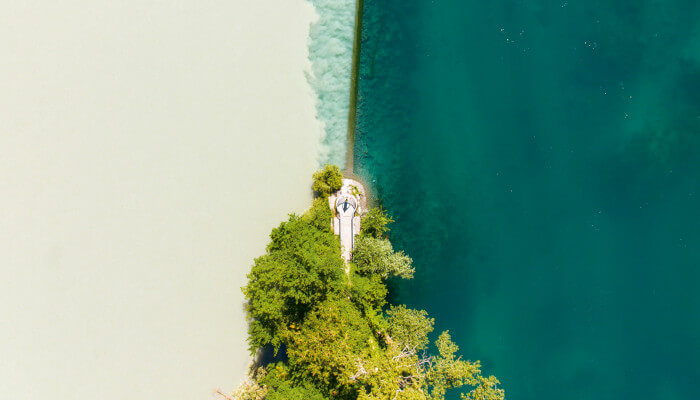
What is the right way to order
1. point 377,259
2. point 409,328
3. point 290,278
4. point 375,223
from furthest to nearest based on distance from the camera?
point 375,223 < point 409,328 < point 377,259 < point 290,278

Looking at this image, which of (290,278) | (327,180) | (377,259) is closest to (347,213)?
(327,180)

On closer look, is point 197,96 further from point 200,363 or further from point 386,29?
point 200,363

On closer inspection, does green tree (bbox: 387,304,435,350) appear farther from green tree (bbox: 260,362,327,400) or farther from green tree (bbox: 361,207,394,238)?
green tree (bbox: 260,362,327,400)

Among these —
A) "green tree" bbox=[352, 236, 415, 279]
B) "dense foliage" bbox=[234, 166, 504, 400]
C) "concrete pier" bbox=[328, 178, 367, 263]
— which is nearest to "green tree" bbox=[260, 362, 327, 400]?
"dense foliage" bbox=[234, 166, 504, 400]

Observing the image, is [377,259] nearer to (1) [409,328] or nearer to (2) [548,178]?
(1) [409,328]

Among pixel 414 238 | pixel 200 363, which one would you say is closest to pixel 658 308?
pixel 414 238

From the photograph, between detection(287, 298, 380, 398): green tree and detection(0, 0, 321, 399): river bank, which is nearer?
detection(287, 298, 380, 398): green tree
